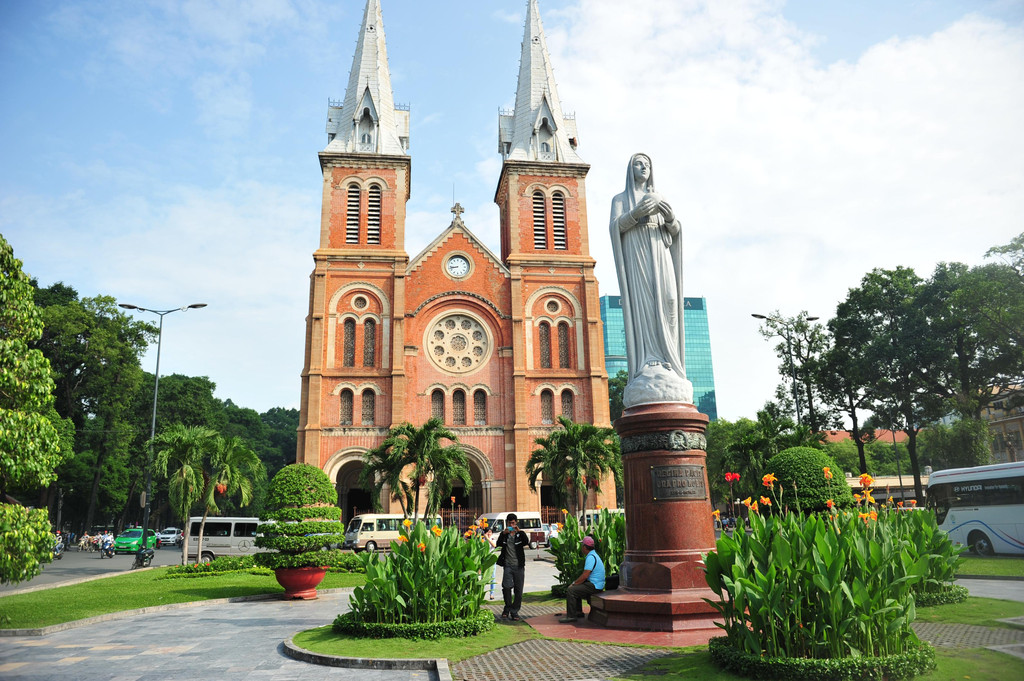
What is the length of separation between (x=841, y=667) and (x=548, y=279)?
34236 mm

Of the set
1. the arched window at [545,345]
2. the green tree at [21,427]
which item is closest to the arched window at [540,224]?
the arched window at [545,345]

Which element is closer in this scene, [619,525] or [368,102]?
[619,525]

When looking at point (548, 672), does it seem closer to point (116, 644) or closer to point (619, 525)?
point (619, 525)

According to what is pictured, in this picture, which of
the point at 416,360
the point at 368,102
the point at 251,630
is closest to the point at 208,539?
the point at 416,360

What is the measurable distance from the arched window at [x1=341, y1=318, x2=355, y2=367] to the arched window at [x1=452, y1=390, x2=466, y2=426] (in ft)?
18.6

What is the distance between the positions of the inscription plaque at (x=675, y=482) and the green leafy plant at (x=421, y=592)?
8.22 ft

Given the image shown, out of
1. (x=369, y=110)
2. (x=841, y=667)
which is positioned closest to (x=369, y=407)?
(x=369, y=110)

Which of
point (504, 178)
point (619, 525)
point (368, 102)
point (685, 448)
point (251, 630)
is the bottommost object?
point (251, 630)

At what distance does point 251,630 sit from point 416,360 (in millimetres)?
26966

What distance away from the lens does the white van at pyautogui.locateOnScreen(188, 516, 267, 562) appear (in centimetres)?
3005

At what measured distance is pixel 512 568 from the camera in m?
9.79

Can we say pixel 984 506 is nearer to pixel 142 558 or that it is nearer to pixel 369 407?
pixel 369 407

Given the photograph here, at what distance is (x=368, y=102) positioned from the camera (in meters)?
40.6

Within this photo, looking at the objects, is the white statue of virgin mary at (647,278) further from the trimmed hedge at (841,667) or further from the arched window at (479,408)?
the arched window at (479,408)
